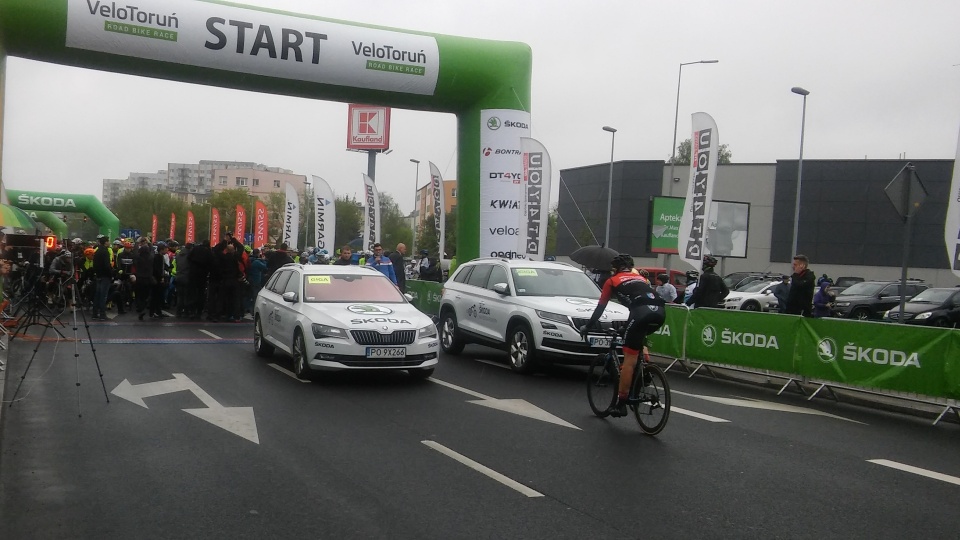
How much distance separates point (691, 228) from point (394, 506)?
38.9 feet

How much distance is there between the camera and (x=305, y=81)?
695 inches

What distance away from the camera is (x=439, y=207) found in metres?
26.4

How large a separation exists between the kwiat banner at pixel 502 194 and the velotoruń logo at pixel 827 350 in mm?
8277

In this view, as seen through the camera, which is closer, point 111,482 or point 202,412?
point 111,482

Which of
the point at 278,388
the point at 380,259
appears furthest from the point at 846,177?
the point at 278,388

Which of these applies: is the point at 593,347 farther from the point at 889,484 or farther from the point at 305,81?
the point at 305,81

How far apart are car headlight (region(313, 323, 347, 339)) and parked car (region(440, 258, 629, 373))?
10.1 feet

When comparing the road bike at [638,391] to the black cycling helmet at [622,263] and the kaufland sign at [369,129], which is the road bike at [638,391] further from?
the kaufland sign at [369,129]

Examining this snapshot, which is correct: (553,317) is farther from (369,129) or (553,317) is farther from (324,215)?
(369,129)

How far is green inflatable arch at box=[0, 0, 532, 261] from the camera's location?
15.7m

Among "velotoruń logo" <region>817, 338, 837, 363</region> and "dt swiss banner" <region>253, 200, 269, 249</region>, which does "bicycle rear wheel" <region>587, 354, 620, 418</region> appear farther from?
"dt swiss banner" <region>253, 200, 269, 249</region>

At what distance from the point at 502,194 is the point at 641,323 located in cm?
1071

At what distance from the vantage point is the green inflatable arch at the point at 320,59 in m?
15.7

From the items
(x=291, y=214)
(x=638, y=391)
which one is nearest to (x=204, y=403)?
(x=638, y=391)
